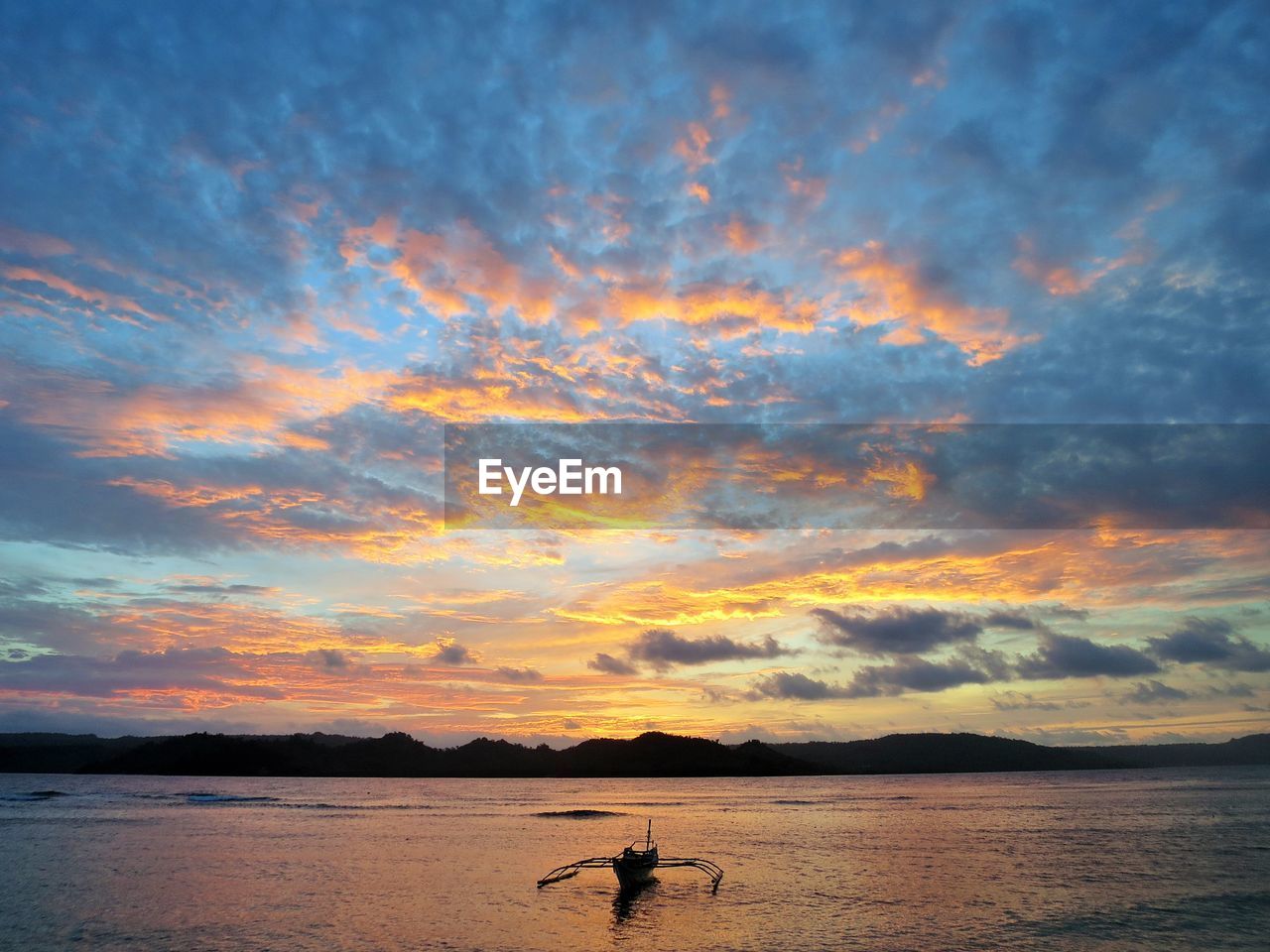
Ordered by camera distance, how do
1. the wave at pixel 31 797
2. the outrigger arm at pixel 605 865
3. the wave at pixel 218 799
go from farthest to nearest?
the wave at pixel 218 799 < the wave at pixel 31 797 < the outrigger arm at pixel 605 865

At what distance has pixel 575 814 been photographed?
11706cm

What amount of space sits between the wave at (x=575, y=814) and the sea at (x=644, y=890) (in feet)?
47.7

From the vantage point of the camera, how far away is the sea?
34625mm

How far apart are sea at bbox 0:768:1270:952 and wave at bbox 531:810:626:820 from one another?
14529 millimetres

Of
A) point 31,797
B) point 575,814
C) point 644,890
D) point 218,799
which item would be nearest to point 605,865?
point 644,890

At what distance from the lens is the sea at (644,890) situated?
114 feet

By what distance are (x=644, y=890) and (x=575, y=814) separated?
74928mm

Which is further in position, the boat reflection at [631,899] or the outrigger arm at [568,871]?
the outrigger arm at [568,871]

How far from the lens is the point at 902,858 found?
61.2 meters

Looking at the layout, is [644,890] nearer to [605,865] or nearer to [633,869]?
[633,869]

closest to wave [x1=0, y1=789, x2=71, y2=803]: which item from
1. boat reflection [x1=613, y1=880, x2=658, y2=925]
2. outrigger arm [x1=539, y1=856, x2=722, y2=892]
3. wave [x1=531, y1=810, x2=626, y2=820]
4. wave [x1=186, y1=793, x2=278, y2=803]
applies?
wave [x1=186, y1=793, x2=278, y2=803]

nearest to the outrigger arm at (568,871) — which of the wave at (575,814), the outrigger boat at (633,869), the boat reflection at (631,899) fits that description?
the outrigger boat at (633,869)

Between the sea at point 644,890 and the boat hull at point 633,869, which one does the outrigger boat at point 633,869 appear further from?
the sea at point 644,890

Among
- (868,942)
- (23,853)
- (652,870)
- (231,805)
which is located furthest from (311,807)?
(868,942)
